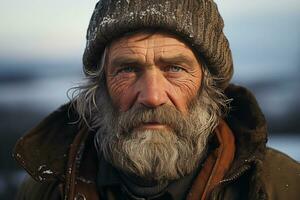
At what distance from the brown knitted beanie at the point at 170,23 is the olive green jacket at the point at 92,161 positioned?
0.22 m

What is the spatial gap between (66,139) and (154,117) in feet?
1.58

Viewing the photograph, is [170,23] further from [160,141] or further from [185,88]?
[160,141]

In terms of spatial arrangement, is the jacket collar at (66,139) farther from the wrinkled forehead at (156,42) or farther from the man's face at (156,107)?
the wrinkled forehead at (156,42)

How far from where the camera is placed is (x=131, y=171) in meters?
2.26

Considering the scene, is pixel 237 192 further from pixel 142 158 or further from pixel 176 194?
pixel 142 158

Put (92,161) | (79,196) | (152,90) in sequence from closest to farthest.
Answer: (152,90) → (79,196) → (92,161)

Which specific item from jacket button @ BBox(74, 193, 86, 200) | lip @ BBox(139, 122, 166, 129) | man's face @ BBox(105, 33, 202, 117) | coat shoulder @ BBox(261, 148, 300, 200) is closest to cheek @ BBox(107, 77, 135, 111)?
man's face @ BBox(105, 33, 202, 117)

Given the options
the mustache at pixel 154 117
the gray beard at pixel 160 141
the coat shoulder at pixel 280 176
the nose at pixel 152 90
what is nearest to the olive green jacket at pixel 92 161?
the coat shoulder at pixel 280 176

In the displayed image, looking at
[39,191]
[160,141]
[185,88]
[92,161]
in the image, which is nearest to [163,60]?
[185,88]

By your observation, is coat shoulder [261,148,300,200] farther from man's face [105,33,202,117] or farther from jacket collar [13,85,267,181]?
man's face [105,33,202,117]

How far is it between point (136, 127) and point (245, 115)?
45 centimetres

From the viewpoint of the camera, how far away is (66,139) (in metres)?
2.48

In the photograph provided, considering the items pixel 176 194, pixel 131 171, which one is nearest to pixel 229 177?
pixel 176 194

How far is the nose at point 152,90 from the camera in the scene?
7.04ft
